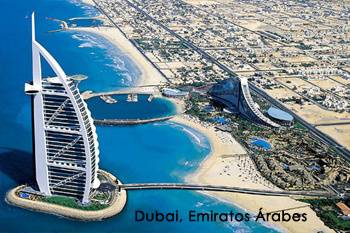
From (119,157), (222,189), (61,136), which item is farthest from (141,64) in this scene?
(61,136)

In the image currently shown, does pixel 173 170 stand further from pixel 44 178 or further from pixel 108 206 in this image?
pixel 44 178

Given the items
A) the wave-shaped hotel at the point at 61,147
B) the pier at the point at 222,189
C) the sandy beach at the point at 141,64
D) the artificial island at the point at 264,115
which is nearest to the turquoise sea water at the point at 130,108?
the artificial island at the point at 264,115

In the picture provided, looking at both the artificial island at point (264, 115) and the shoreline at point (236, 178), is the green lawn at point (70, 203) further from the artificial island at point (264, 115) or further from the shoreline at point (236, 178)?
the shoreline at point (236, 178)

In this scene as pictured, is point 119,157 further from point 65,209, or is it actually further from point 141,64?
point 141,64

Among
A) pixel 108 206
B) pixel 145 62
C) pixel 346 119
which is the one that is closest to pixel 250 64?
pixel 145 62

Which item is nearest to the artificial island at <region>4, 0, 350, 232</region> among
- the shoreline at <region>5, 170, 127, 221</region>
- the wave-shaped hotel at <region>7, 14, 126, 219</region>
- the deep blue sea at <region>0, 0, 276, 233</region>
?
the deep blue sea at <region>0, 0, 276, 233</region>

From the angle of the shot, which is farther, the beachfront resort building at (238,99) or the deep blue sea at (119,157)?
the beachfront resort building at (238,99)
